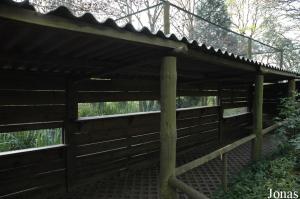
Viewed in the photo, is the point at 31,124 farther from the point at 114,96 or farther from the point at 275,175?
the point at 275,175

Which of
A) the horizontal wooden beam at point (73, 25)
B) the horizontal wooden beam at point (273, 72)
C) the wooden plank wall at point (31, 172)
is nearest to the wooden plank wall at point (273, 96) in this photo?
the horizontal wooden beam at point (273, 72)

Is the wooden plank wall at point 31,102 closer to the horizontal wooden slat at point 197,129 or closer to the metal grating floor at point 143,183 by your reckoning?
the metal grating floor at point 143,183

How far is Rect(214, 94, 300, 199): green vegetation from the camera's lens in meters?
3.61

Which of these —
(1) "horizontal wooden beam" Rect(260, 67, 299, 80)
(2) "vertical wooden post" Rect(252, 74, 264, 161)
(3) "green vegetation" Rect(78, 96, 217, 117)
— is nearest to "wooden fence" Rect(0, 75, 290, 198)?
(3) "green vegetation" Rect(78, 96, 217, 117)

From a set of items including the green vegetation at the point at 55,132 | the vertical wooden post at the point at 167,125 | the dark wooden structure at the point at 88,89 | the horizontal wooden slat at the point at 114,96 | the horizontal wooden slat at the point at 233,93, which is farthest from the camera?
the horizontal wooden slat at the point at 233,93

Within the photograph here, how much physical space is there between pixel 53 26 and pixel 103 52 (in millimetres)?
1217

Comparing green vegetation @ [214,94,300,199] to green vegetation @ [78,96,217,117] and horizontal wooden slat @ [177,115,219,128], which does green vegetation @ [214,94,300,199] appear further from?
green vegetation @ [78,96,217,117]

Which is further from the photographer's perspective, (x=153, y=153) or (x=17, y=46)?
(x=153, y=153)

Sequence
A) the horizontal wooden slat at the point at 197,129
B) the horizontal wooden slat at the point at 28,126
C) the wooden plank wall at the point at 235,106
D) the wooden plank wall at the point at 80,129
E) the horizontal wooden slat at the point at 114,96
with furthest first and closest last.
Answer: the wooden plank wall at the point at 235,106 < the horizontal wooden slat at the point at 197,129 < the horizontal wooden slat at the point at 114,96 < the wooden plank wall at the point at 80,129 < the horizontal wooden slat at the point at 28,126

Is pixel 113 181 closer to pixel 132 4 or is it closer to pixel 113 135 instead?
pixel 113 135

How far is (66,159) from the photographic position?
4.20 meters

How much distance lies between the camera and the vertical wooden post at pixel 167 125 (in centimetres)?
275

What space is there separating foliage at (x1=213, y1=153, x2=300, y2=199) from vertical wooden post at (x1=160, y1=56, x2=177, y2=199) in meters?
1.44

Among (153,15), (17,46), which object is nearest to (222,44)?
(153,15)
